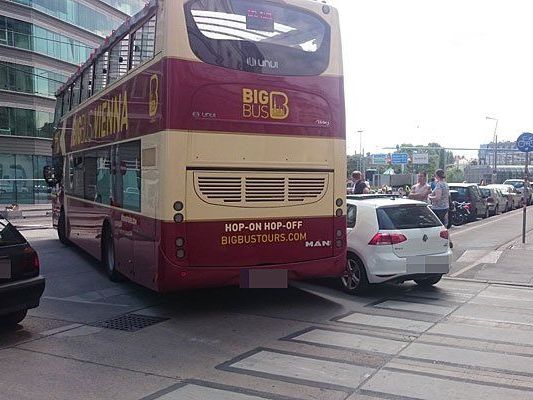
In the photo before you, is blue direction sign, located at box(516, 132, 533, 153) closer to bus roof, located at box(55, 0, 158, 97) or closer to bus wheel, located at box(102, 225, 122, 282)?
bus roof, located at box(55, 0, 158, 97)

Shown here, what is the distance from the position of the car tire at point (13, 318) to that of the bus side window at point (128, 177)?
6.57ft

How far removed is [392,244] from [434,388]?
3.79 m

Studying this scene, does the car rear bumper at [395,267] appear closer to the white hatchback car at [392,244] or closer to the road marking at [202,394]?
the white hatchback car at [392,244]

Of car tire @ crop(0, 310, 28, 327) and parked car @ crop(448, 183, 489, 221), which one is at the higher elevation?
parked car @ crop(448, 183, 489, 221)

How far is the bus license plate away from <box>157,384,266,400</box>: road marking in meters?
2.59

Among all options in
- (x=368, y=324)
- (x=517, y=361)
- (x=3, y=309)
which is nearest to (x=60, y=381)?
(x=3, y=309)

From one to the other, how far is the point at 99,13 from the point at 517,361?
5732cm

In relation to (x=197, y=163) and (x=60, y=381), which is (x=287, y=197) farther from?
(x=60, y=381)

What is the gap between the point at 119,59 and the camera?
30.0 feet

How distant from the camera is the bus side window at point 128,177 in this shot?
8.05m

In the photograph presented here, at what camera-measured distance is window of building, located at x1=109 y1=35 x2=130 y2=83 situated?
8773 millimetres

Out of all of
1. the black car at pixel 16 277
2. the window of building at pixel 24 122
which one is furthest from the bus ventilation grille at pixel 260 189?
the window of building at pixel 24 122

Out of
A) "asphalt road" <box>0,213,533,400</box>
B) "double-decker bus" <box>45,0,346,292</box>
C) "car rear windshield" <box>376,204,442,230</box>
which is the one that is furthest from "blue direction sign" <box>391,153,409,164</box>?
"double-decker bus" <box>45,0,346,292</box>

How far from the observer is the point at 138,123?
312 inches
